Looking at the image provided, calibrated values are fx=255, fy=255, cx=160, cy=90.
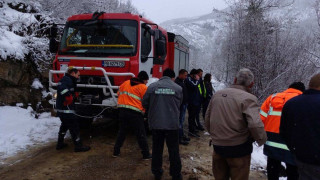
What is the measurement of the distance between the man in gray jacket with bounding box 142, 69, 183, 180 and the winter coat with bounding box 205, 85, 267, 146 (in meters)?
1.19

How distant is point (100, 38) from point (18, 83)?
162 inches

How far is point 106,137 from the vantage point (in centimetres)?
670

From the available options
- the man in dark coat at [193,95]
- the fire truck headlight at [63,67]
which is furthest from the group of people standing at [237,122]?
the man in dark coat at [193,95]

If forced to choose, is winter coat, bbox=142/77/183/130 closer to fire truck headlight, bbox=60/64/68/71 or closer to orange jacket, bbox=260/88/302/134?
orange jacket, bbox=260/88/302/134

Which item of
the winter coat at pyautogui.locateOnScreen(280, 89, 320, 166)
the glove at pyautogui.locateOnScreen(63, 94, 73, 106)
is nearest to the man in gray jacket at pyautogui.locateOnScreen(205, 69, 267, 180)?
the winter coat at pyautogui.locateOnScreen(280, 89, 320, 166)

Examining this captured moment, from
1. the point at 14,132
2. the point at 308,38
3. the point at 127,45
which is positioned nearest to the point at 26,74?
the point at 14,132

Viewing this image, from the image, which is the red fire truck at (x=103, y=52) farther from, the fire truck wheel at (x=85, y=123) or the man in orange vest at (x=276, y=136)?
the man in orange vest at (x=276, y=136)

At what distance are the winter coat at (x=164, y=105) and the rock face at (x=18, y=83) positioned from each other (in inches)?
233

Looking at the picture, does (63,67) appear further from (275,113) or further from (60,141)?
(275,113)

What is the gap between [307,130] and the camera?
8.16 ft

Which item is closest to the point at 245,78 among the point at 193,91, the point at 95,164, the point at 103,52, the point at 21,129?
the point at 95,164

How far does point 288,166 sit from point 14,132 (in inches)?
246

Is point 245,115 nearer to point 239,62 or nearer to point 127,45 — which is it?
point 127,45

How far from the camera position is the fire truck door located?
6.09 metres
